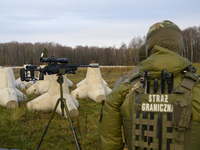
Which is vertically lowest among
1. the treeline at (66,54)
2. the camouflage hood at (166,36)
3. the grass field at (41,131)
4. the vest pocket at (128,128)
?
the grass field at (41,131)

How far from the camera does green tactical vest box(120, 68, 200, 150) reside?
1.39m

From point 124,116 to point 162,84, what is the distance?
44cm

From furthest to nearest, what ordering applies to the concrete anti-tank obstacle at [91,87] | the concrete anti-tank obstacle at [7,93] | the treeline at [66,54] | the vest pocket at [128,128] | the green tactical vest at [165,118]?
1. the treeline at [66,54]
2. the concrete anti-tank obstacle at [91,87]
3. the concrete anti-tank obstacle at [7,93]
4. the vest pocket at [128,128]
5. the green tactical vest at [165,118]

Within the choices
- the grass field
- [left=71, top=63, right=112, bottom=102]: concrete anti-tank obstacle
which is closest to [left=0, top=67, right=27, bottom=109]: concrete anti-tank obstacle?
the grass field

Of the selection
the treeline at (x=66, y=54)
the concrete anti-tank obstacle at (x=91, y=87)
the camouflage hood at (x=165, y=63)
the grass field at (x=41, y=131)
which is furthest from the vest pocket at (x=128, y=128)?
the treeline at (x=66, y=54)

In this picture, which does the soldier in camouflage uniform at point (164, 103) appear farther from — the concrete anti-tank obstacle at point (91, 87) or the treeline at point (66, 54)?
the treeline at point (66, 54)

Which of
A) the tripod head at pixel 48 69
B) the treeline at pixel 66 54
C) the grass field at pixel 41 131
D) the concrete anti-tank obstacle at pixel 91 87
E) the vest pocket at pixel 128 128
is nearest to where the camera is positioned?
the vest pocket at pixel 128 128

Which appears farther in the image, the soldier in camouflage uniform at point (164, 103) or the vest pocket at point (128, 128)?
the vest pocket at point (128, 128)

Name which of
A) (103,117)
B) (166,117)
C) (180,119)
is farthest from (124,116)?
(180,119)

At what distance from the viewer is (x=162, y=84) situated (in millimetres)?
1457

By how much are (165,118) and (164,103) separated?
12 centimetres

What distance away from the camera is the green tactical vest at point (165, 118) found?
4.55 feet

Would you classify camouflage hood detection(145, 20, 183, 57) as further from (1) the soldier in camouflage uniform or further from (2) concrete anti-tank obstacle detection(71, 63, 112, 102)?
(2) concrete anti-tank obstacle detection(71, 63, 112, 102)

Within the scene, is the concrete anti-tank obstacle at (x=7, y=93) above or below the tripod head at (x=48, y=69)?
below
